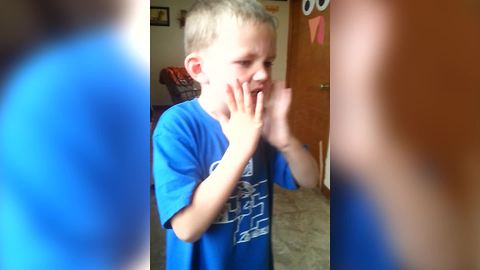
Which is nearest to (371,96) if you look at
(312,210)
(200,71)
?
(312,210)

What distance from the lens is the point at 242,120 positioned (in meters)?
0.64

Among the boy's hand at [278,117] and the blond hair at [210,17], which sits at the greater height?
the blond hair at [210,17]

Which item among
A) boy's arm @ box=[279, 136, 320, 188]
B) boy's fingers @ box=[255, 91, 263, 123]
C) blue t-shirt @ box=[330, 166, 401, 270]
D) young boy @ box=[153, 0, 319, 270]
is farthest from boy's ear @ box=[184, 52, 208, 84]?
blue t-shirt @ box=[330, 166, 401, 270]

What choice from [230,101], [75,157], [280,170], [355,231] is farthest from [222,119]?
[355,231]

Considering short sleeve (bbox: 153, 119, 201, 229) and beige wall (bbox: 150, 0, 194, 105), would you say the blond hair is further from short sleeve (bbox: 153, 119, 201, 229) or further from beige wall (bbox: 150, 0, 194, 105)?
short sleeve (bbox: 153, 119, 201, 229)

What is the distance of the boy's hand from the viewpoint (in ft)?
2.19

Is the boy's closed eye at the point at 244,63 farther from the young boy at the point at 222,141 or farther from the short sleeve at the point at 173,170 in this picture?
the short sleeve at the point at 173,170

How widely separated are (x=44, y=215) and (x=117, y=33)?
343 mm

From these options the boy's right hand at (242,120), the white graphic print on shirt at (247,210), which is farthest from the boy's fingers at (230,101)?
the white graphic print on shirt at (247,210)

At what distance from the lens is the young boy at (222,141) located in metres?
0.61

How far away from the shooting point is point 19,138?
0.60m

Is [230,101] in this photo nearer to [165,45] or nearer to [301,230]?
[165,45]

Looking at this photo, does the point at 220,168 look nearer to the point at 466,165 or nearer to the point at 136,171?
the point at 136,171

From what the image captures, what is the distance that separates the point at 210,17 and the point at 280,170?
12.4 inches
